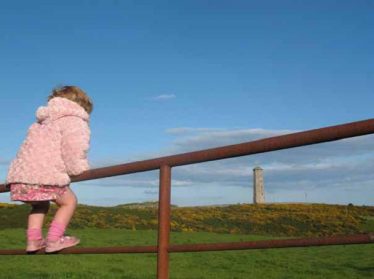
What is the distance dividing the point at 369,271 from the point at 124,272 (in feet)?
24.4

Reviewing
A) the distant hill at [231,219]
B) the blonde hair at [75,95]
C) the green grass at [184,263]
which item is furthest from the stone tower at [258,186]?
the blonde hair at [75,95]

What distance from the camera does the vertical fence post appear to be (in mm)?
3523

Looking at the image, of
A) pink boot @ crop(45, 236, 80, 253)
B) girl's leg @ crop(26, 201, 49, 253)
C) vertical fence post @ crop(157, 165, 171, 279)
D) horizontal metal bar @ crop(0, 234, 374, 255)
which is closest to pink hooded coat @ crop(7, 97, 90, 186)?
girl's leg @ crop(26, 201, 49, 253)

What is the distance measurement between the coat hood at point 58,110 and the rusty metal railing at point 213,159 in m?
0.40

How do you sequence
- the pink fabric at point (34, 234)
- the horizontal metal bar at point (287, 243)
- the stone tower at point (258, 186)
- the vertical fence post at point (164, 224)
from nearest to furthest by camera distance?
the horizontal metal bar at point (287, 243)
the vertical fence post at point (164, 224)
the pink fabric at point (34, 234)
the stone tower at point (258, 186)

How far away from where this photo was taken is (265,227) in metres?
26.9

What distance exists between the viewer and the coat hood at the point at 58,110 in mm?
4051

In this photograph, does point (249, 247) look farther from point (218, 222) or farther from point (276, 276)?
point (218, 222)

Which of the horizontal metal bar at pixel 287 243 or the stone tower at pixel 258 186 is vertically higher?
the stone tower at pixel 258 186

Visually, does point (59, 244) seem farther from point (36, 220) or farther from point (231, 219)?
point (231, 219)

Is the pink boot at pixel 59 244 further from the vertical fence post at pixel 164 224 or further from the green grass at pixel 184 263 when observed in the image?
the green grass at pixel 184 263

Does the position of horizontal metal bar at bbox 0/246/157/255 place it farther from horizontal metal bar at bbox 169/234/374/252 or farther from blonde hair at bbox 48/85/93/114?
blonde hair at bbox 48/85/93/114

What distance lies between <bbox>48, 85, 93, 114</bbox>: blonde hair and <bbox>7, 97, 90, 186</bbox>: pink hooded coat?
4cm

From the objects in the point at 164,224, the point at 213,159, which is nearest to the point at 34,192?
the point at 164,224
